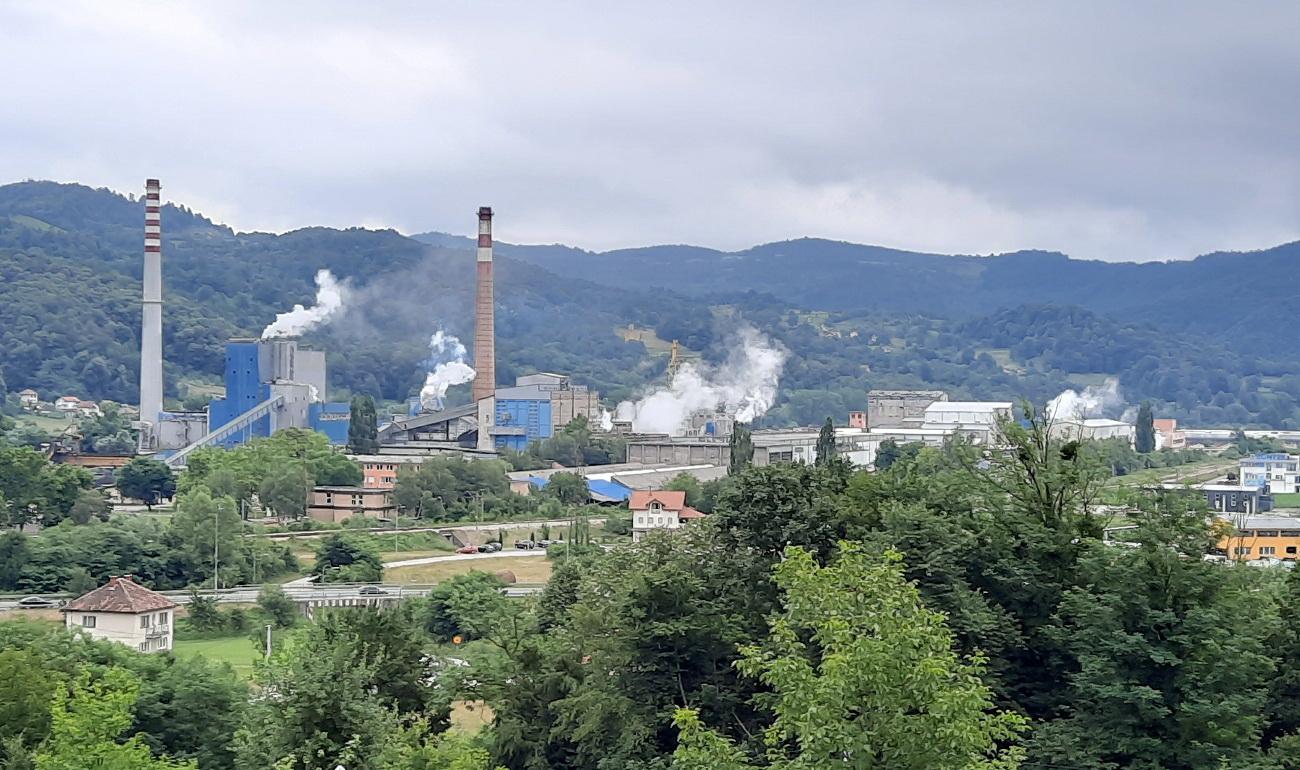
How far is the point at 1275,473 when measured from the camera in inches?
2894

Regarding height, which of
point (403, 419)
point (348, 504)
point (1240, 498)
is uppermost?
point (403, 419)

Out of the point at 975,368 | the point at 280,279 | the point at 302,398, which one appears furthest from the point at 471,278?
the point at 302,398

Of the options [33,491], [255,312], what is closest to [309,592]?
[33,491]

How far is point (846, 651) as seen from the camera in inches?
452

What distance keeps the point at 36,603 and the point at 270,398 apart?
134 ft

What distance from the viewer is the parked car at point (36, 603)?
37.2 m

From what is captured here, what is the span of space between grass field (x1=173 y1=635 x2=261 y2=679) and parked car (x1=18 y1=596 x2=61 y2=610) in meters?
4.24

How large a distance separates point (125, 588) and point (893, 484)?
18.4 metres

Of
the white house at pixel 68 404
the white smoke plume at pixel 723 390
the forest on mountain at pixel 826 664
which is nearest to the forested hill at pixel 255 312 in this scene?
the white house at pixel 68 404

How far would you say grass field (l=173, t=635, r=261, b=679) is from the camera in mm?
31359

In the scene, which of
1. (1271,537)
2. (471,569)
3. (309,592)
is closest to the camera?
(309,592)

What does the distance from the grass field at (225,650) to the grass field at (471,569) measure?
7.95 meters

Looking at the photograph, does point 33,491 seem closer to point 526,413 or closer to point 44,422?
point 526,413

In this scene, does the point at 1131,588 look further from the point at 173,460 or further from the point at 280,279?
the point at 280,279
